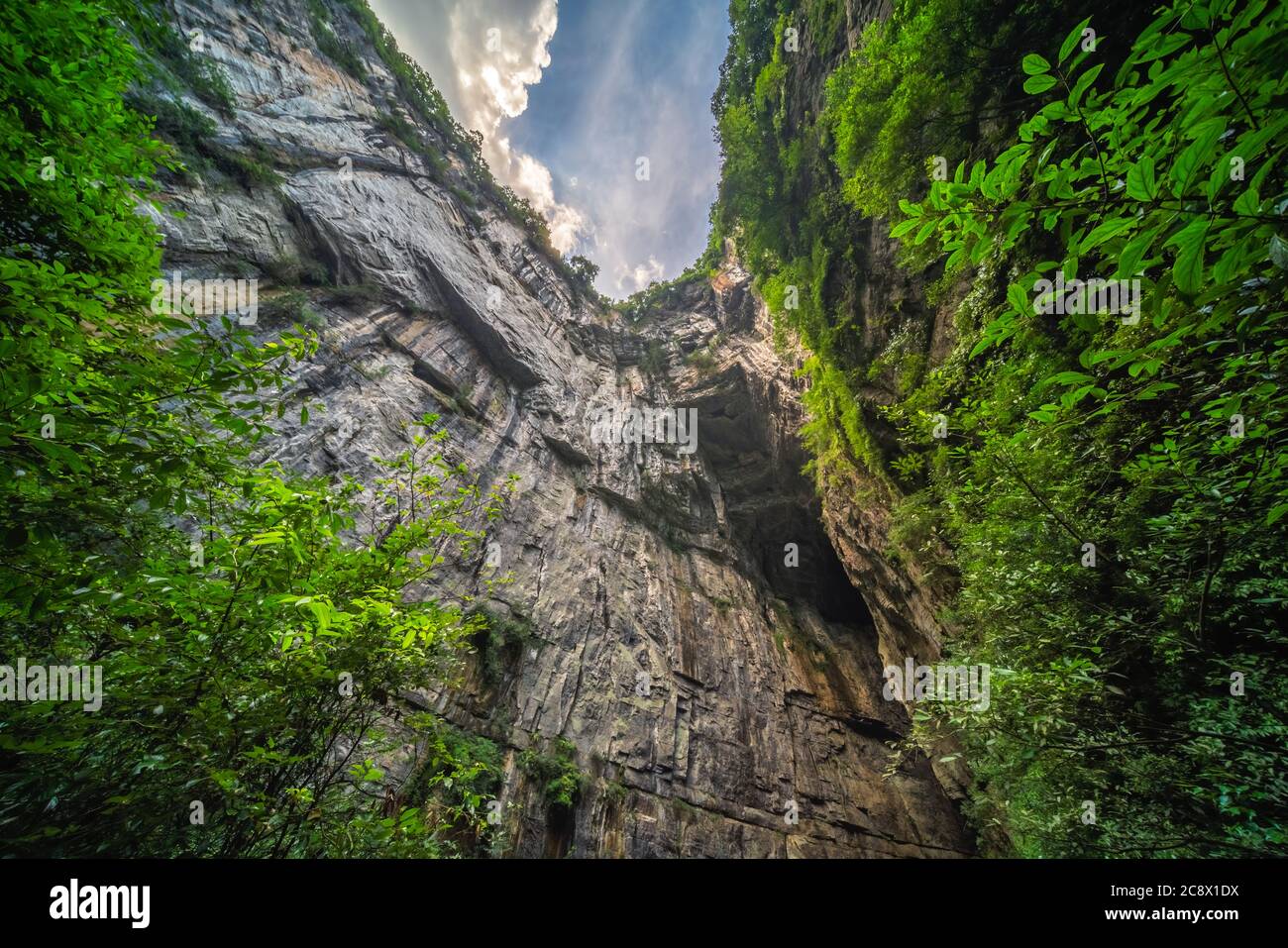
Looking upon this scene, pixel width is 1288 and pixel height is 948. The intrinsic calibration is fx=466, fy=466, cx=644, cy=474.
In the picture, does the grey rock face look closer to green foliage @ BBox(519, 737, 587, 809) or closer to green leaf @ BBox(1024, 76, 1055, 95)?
green foliage @ BBox(519, 737, 587, 809)

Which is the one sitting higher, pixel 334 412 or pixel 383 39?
pixel 383 39

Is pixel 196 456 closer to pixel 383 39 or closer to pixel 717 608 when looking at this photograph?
pixel 717 608

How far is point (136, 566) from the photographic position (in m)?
2.36

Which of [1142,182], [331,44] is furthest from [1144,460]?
[331,44]

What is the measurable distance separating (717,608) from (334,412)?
1463 centimetres

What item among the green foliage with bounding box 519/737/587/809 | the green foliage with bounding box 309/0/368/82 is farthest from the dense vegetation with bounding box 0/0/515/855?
the green foliage with bounding box 309/0/368/82

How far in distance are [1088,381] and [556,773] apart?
13876 mm

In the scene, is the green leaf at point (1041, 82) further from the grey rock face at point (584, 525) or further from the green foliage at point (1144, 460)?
the grey rock face at point (584, 525)

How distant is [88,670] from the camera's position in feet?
7.61

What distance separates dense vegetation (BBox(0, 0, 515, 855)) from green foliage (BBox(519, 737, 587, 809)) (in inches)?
391

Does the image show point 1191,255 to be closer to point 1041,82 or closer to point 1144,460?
point 1041,82

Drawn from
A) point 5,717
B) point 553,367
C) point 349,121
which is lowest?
point 5,717
